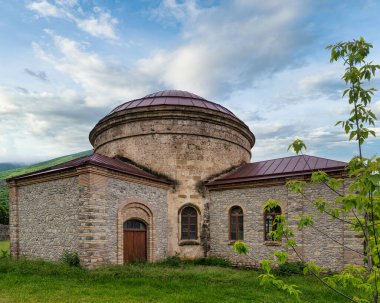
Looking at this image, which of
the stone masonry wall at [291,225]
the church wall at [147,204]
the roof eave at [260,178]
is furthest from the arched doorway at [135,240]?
the roof eave at [260,178]

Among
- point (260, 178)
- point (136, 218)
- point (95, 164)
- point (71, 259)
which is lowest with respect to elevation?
point (71, 259)

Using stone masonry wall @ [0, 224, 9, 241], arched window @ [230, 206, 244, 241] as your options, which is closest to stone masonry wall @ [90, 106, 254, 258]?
arched window @ [230, 206, 244, 241]

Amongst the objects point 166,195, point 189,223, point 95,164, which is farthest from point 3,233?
point 95,164

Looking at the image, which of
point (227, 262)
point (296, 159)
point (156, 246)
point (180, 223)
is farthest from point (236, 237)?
point (296, 159)

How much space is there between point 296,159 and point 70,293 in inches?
443

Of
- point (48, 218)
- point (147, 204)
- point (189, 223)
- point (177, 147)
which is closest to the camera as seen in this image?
point (48, 218)

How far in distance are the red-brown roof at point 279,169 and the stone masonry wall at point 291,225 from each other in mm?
502

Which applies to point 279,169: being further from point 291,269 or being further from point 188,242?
point 188,242

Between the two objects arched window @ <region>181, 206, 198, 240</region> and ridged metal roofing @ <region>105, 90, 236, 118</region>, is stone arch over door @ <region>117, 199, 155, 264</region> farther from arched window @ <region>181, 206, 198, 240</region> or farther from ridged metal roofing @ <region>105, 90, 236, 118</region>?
ridged metal roofing @ <region>105, 90, 236, 118</region>

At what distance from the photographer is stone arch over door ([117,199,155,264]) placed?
1148 cm

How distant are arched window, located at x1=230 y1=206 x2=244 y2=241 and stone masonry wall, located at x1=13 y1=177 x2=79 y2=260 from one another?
280 inches

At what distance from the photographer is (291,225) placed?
12.4 m

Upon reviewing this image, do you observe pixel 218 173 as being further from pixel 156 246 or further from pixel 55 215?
pixel 55 215

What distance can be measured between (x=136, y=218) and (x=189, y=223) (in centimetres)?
339
